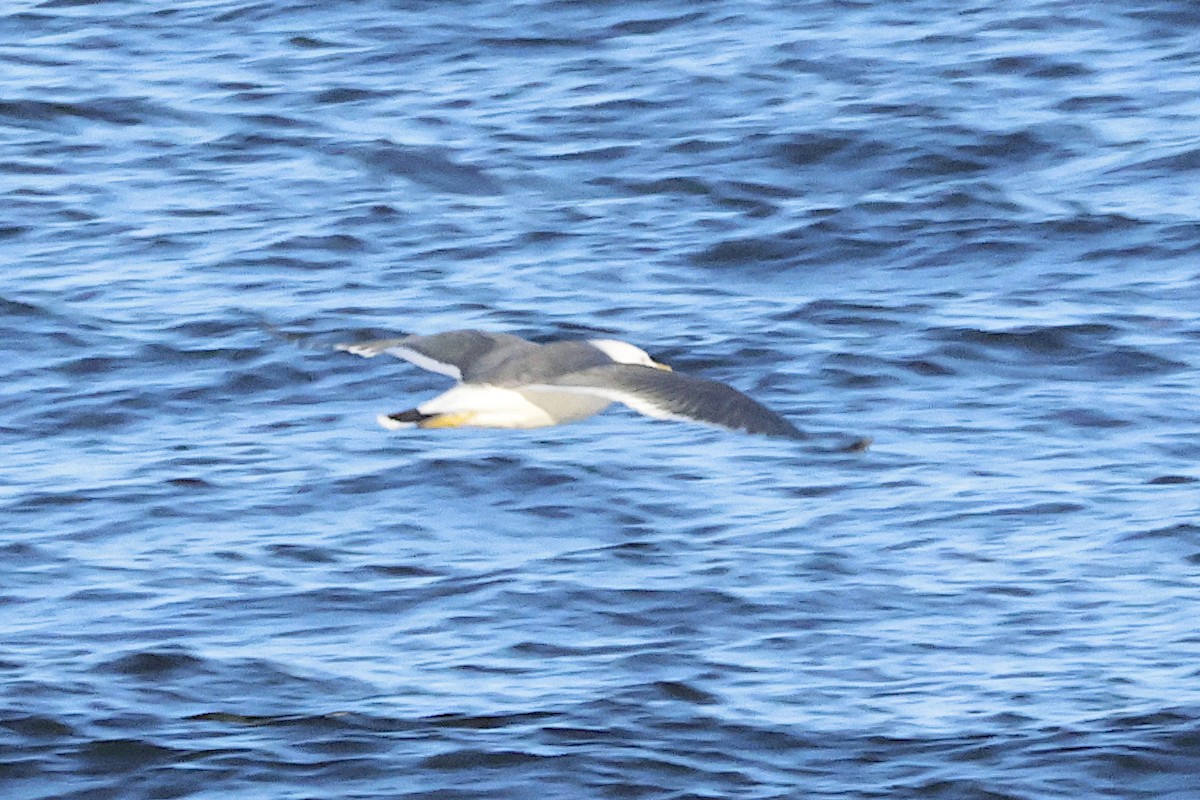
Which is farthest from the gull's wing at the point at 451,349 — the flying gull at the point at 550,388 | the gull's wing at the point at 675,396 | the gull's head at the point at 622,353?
the gull's wing at the point at 675,396

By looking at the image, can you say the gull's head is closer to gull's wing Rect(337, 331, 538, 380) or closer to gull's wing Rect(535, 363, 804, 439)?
gull's wing Rect(337, 331, 538, 380)

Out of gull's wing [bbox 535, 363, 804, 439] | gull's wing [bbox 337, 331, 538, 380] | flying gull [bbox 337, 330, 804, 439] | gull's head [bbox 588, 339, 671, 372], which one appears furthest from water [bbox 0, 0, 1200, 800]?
gull's wing [bbox 535, 363, 804, 439]

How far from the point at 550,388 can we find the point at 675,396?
0.55m

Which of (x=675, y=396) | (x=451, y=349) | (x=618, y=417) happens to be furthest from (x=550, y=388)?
(x=618, y=417)

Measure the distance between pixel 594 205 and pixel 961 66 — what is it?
3767mm

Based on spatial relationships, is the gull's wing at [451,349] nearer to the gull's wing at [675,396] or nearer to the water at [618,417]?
the water at [618,417]

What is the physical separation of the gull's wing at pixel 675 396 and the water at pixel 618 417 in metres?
1.22

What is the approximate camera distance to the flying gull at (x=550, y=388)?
7754 millimetres

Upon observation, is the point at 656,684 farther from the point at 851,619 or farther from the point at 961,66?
the point at 961,66

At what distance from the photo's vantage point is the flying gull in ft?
25.4

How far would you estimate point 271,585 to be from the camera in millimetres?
9641

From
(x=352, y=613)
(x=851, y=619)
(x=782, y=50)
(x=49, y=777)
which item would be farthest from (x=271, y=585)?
(x=782, y=50)

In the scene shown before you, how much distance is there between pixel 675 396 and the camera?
7887mm

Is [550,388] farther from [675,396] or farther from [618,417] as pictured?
[618,417]
